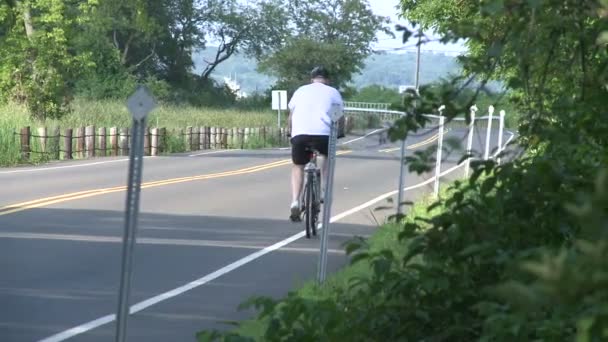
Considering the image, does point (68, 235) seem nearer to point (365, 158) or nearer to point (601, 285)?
point (601, 285)

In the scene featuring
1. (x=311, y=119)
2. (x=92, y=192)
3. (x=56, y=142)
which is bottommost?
(x=56, y=142)

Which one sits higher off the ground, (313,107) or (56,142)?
(313,107)

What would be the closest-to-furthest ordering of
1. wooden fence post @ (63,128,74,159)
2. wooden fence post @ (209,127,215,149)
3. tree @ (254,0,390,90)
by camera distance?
wooden fence post @ (63,128,74,159), wooden fence post @ (209,127,215,149), tree @ (254,0,390,90)

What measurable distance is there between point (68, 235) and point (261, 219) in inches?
153

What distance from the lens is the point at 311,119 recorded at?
15.3 meters

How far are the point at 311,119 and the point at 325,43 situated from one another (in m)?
73.7

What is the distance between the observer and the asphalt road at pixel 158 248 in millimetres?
10078

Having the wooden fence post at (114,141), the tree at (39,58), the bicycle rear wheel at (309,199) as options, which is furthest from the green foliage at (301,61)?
the bicycle rear wheel at (309,199)

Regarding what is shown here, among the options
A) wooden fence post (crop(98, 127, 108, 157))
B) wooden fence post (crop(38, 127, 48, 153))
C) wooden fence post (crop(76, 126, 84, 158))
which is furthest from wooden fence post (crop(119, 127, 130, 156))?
wooden fence post (crop(38, 127, 48, 153))

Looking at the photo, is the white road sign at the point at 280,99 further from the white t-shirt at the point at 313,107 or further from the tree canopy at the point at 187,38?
the white t-shirt at the point at 313,107

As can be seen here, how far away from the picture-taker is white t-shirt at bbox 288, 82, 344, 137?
15.2 metres

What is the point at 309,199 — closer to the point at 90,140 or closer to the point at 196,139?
the point at 90,140

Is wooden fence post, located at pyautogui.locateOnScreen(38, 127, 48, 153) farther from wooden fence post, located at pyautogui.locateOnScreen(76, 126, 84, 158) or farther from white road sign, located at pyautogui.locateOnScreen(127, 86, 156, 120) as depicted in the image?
white road sign, located at pyautogui.locateOnScreen(127, 86, 156, 120)

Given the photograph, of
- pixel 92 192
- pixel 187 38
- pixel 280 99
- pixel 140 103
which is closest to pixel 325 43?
pixel 187 38
